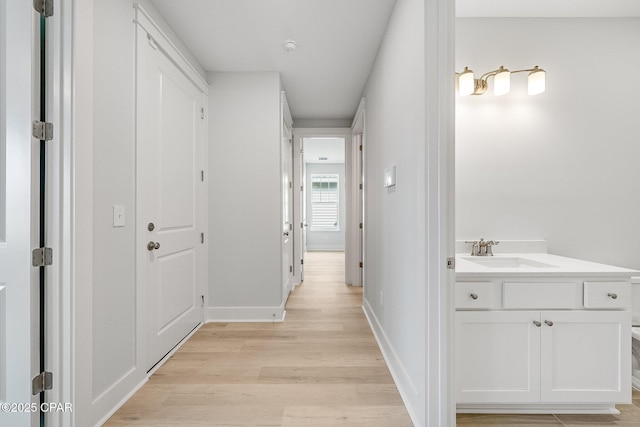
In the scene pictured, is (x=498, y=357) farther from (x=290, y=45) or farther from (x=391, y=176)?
(x=290, y=45)

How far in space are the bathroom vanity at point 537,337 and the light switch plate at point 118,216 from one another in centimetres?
190

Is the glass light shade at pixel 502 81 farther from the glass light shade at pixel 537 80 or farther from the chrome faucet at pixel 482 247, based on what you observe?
the chrome faucet at pixel 482 247

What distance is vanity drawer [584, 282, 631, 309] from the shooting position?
1.52m

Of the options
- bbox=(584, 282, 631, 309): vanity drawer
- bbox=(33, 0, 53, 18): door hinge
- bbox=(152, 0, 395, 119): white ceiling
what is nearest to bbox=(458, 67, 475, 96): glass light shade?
bbox=(152, 0, 395, 119): white ceiling

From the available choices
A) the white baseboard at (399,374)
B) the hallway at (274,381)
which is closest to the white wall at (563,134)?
the white baseboard at (399,374)

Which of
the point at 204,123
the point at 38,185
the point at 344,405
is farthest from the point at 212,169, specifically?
the point at 344,405

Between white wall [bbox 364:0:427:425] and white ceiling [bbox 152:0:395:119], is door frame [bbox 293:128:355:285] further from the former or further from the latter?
white wall [bbox 364:0:427:425]

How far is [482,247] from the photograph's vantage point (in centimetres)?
204

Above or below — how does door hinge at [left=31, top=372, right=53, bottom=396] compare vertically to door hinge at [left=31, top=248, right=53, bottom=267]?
below

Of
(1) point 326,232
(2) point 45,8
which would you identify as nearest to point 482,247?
(2) point 45,8

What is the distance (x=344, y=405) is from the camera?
5.63 feet

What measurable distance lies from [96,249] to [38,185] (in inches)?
15.2

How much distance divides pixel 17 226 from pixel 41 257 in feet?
0.54

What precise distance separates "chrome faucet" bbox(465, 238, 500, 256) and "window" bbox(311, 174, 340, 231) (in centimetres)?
675
